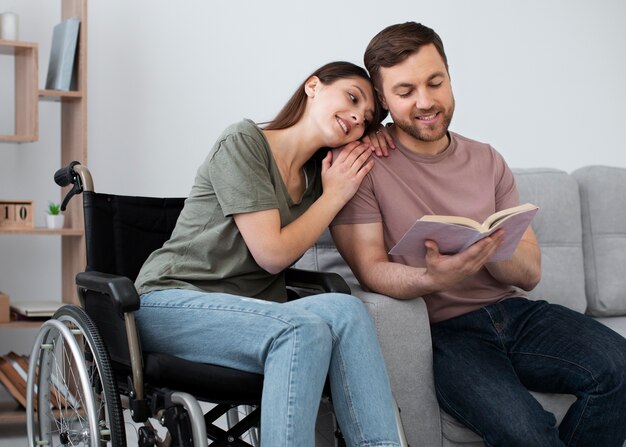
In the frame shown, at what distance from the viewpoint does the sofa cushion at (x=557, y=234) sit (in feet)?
8.64

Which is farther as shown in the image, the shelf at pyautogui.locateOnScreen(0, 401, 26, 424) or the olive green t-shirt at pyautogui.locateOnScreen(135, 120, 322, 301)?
the shelf at pyautogui.locateOnScreen(0, 401, 26, 424)

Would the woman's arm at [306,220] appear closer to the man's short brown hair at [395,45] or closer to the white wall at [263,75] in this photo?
the man's short brown hair at [395,45]

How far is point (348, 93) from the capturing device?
1.99m

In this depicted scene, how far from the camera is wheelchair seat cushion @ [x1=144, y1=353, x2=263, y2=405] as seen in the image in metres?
1.66

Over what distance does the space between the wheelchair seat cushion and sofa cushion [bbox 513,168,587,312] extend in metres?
1.23

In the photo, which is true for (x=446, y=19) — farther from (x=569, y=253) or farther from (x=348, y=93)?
(x=348, y=93)

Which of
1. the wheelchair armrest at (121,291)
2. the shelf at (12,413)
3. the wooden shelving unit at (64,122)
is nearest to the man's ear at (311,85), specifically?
the wheelchair armrest at (121,291)

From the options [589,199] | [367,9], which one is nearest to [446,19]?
[367,9]

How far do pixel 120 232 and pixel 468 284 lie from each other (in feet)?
2.72

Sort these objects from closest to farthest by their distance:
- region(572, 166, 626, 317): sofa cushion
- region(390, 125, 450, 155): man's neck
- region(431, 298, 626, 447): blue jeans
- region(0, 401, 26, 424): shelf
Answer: region(431, 298, 626, 447): blue jeans, region(390, 125, 450, 155): man's neck, region(572, 166, 626, 317): sofa cushion, region(0, 401, 26, 424): shelf

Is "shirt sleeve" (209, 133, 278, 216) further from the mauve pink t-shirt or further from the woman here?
the mauve pink t-shirt

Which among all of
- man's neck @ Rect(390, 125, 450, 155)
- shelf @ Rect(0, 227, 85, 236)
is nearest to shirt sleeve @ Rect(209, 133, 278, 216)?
man's neck @ Rect(390, 125, 450, 155)

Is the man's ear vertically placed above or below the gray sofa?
above

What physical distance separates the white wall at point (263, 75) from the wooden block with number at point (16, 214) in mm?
298
